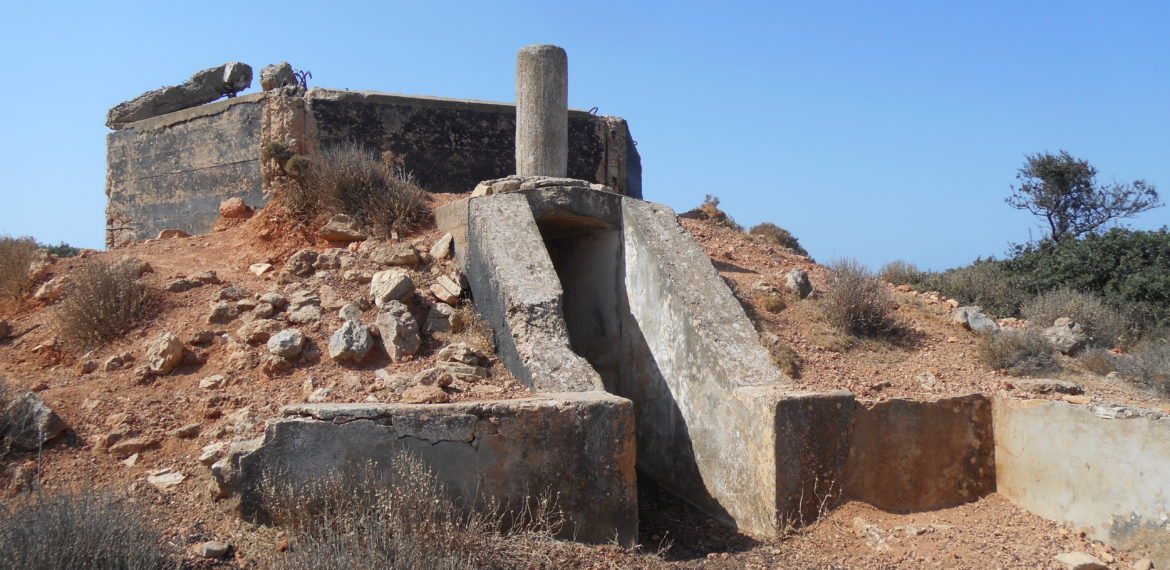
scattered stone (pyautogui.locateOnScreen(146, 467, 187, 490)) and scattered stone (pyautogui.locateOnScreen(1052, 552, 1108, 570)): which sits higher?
scattered stone (pyautogui.locateOnScreen(146, 467, 187, 490))

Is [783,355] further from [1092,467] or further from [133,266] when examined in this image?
[133,266]

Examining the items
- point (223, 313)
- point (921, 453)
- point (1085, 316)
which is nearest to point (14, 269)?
point (223, 313)

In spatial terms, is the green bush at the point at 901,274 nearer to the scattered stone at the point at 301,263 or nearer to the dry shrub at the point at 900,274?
the dry shrub at the point at 900,274

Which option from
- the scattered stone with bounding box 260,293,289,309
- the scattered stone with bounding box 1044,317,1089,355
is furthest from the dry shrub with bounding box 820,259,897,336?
the scattered stone with bounding box 260,293,289,309

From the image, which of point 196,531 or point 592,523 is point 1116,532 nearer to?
point 592,523

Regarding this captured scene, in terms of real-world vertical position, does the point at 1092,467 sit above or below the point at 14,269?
below

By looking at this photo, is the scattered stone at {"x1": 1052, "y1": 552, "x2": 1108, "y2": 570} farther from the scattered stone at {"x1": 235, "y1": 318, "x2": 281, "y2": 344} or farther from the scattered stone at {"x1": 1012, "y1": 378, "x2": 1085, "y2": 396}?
the scattered stone at {"x1": 235, "y1": 318, "x2": 281, "y2": 344}

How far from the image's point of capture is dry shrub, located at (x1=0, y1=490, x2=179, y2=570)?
333cm

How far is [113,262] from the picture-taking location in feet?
22.9

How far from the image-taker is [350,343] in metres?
5.52

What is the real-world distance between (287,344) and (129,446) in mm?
1112

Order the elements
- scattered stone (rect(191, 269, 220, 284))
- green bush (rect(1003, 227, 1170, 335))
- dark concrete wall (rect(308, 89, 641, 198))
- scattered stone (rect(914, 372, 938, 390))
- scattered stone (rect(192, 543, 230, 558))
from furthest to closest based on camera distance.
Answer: green bush (rect(1003, 227, 1170, 335)) < dark concrete wall (rect(308, 89, 641, 198)) < scattered stone (rect(191, 269, 220, 284)) < scattered stone (rect(914, 372, 938, 390)) < scattered stone (rect(192, 543, 230, 558))

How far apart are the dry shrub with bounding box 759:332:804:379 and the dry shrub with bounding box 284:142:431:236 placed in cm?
328

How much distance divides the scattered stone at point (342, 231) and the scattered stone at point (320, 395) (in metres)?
2.42
